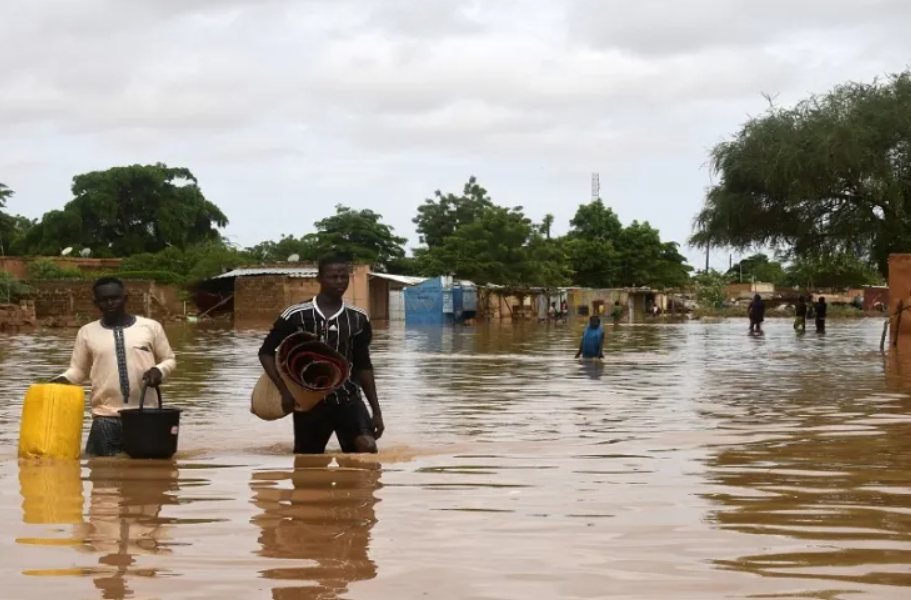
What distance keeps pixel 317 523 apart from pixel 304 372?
6.48 feet

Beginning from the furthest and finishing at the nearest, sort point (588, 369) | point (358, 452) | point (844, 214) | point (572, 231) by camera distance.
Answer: point (572, 231), point (844, 214), point (588, 369), point (358, 452)

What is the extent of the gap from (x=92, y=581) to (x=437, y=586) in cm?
123

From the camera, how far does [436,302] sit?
57281 mm

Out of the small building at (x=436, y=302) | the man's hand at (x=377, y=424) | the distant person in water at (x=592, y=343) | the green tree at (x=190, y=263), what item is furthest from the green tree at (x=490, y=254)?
the man's hand at (x=377, y=424)

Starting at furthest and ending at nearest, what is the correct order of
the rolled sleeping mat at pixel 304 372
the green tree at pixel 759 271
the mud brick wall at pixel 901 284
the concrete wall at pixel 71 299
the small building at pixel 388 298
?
1. the green tree at pixel 759 271
2. the small building at pixel 388 298
3. the concrete wall at pixel 71 299
4. the mud brick wall at pixel 901 284
5. the rolled sleeping mat at pixel 304 372

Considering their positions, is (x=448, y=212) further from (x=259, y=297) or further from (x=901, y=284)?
(x=901, y=284)

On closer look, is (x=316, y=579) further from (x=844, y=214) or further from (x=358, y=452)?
(x=844, y=214)

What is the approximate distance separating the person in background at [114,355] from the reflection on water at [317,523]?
36.5 inches

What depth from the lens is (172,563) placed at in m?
5.20

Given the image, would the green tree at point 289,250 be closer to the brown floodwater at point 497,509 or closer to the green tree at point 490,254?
the green tree at point 490,254

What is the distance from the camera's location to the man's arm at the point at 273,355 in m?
7.94

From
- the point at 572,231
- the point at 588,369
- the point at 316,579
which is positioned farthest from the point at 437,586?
the point at 572,231

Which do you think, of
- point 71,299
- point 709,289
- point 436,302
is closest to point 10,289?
point 71,299

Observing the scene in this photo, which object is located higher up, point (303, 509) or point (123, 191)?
point (123, 191)
